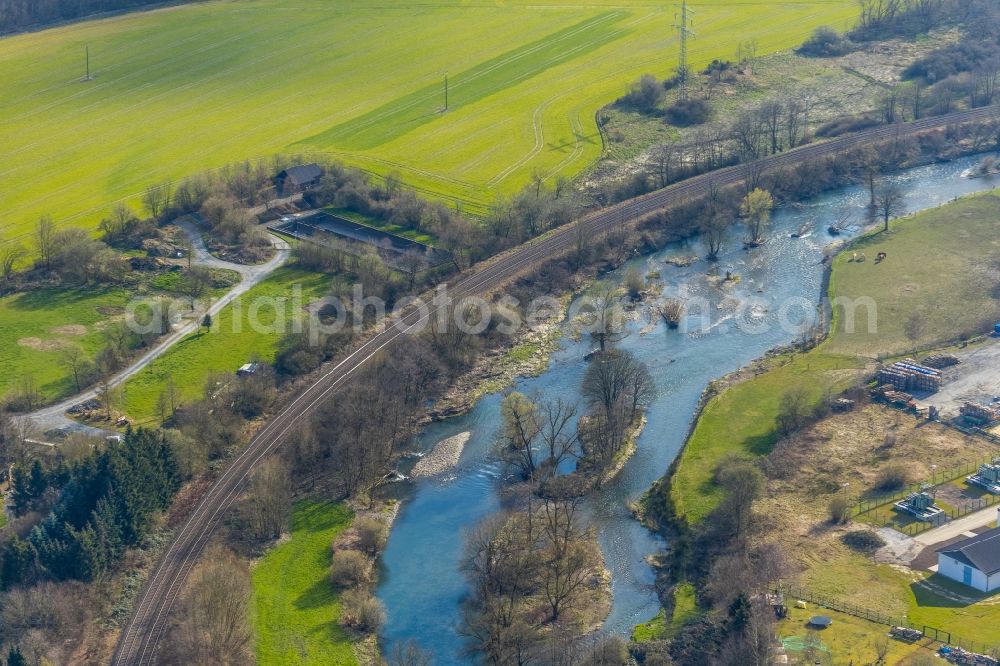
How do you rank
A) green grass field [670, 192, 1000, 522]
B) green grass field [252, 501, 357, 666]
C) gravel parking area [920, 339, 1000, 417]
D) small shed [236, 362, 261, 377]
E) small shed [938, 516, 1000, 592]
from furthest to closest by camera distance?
small shed [236, 362, 261, 377]
gravel parking area [920, 339, 1000, 417]
green grass field [670, 192, 1000, 522]
green grass field [252, 501, 357, 666]
small shed [938, 516, 1000, 592]

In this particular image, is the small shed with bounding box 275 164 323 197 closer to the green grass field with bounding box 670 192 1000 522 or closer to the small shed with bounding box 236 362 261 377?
the small shed with bounding box 236 362 261 377

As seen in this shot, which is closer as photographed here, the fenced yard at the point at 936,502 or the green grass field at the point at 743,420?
the fenced yard at the point at 936,502

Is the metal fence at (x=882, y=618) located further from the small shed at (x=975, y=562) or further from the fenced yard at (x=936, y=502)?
the fenced yard at (x=936, y=502)

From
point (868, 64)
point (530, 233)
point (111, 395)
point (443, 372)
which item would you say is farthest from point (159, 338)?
point (868, 64)

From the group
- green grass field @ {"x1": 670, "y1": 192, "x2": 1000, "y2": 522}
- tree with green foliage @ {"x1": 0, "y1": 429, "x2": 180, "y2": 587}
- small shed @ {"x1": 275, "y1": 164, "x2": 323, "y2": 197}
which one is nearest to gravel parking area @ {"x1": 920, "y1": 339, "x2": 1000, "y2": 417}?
green grass field @ {"x1": 670, "y1": 192, "x2": 1000, "y2": 522}

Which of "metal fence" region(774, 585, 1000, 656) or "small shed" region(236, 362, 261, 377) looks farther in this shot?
"small shed" region(236, 362, 261, 377)

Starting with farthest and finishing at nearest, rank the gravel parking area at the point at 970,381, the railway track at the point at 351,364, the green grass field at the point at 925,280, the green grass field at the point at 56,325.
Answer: the green grass field at the point at 56,325, the green grass field at the point at 925,280, the gravel parking area at the point at 970,381, the railway track at the point at 351,364

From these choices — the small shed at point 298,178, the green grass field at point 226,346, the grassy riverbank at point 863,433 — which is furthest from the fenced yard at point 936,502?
the small shed at point 298,178
